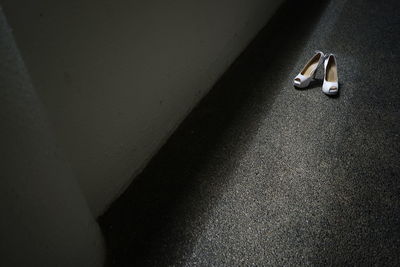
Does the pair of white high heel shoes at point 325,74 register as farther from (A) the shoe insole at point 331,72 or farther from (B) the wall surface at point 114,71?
(B) the wall surface at point 114,71

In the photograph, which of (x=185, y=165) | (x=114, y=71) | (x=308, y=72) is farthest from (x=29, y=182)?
(x=308, y=72)

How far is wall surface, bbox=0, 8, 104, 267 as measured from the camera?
0.48 metres

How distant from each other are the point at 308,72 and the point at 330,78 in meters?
0.11

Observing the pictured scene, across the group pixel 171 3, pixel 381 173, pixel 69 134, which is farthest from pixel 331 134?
pixel 69 134

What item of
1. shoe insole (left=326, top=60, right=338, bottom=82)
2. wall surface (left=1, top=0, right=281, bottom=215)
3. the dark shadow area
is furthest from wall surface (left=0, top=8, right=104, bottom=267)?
shoe insole (left=326, top=60, right=338, bottom=82)

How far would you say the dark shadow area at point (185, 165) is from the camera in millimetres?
940

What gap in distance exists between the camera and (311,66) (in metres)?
1.58

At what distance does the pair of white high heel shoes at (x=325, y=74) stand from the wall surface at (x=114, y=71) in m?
0.48

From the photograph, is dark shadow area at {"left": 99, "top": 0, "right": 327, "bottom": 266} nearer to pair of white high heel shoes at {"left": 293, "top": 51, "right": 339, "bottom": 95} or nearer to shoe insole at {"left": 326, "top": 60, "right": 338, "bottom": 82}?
pair of white high heel shoes at {"left": 293, "top": 51, "right": 339, "bottom": 95}

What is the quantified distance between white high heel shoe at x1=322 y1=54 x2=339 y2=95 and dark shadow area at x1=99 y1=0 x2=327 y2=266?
0.18 m

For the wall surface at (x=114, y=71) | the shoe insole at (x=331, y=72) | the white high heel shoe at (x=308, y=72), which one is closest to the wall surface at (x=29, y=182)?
the wall surface at (x=114, y=71)

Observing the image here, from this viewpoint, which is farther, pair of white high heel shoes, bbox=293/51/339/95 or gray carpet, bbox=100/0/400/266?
pair of white high heel shoes, bbox=293/51/339/95

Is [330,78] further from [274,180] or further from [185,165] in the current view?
[185,165]

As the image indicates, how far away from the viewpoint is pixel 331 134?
1263 millimetres
